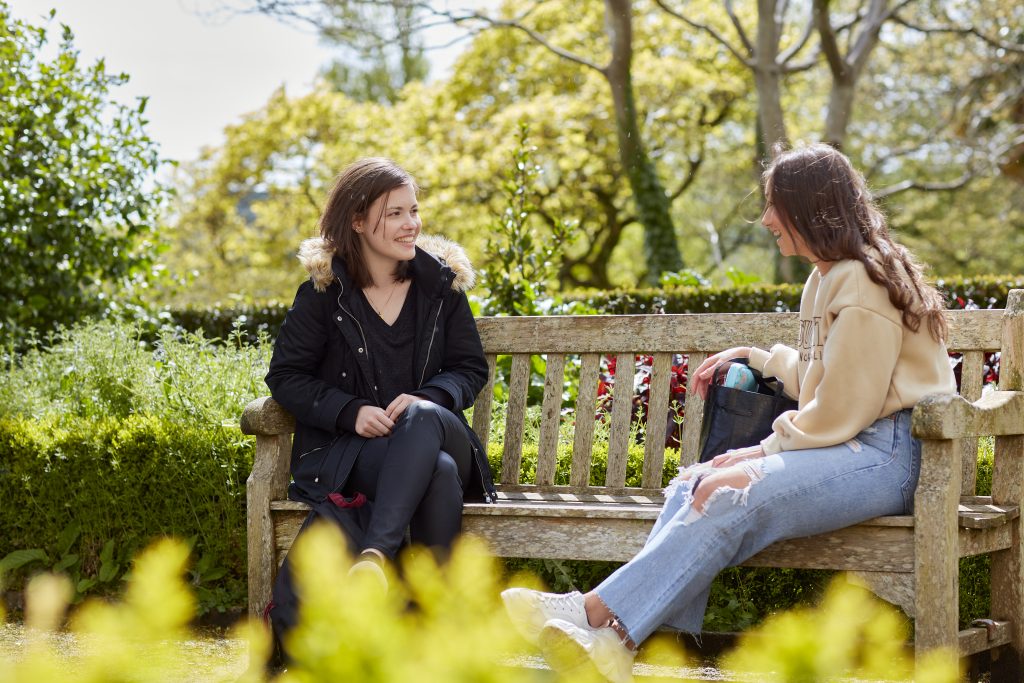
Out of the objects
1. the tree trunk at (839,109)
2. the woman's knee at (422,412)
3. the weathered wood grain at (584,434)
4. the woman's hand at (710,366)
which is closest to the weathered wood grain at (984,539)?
the woman's hand at (710,366)

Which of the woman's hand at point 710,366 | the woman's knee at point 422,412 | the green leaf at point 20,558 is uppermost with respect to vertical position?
the woman's hand at point 710,366

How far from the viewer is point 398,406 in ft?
10.6

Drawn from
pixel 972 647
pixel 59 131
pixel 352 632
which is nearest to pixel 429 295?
pixel 972 647

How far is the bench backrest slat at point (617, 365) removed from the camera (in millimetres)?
3539

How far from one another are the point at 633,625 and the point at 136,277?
5334mm

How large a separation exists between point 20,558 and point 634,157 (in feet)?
32.1

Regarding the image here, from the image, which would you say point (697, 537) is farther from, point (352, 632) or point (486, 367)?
point (352, 632)

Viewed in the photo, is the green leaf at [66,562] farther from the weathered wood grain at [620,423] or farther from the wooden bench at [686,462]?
the weathered wood grain at [620,423]

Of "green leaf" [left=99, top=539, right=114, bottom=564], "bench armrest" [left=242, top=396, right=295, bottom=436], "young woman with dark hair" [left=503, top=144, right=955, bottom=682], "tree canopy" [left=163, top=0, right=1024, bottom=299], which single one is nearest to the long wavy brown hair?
"young woman with dark hair" [left=503, top=144, right=955, bottom=682]

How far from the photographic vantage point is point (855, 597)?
73 centimetres

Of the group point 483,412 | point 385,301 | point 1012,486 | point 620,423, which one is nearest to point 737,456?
point 620,423

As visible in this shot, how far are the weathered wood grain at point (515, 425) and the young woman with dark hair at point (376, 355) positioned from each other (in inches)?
8.1

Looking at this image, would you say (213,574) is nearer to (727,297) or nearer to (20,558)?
(20,558)

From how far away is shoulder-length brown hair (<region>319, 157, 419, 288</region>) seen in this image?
11.4ft
